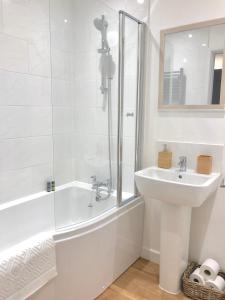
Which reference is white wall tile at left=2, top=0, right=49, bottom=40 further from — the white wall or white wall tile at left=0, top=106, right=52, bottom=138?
the white wall

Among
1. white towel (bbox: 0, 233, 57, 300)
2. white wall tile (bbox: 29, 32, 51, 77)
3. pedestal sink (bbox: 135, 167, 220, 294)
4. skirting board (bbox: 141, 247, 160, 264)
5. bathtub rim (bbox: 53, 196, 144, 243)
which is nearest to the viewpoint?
white towel (bbox: 0, 233, 57, 300)

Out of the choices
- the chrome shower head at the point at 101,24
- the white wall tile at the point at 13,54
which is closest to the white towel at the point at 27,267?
the white wall tile at the point at 13,54

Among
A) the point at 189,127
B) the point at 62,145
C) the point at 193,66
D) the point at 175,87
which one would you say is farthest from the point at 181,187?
the point at 62,145

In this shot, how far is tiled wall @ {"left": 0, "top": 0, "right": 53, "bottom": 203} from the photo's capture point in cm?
190

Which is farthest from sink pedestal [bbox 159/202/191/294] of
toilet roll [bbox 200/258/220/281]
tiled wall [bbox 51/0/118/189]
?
tiled wall [bbox 51/0/118/189]

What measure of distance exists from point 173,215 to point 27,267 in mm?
1046

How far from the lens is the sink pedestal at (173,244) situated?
1.82 metres

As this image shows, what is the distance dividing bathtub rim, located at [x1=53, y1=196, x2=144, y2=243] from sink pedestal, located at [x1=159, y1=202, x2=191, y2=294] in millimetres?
350

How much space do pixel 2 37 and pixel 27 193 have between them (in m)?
1.26

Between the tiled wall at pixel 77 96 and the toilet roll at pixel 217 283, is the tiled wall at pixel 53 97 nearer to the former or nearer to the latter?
the tiled wall at pixel 77 96

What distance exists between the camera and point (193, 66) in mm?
1942

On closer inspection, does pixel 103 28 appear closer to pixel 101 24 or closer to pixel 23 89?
pixel 101 24

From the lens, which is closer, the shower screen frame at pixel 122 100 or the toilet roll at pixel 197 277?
the toilet roll at pixel 197 277

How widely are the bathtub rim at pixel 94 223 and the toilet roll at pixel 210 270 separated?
2.33 ft
